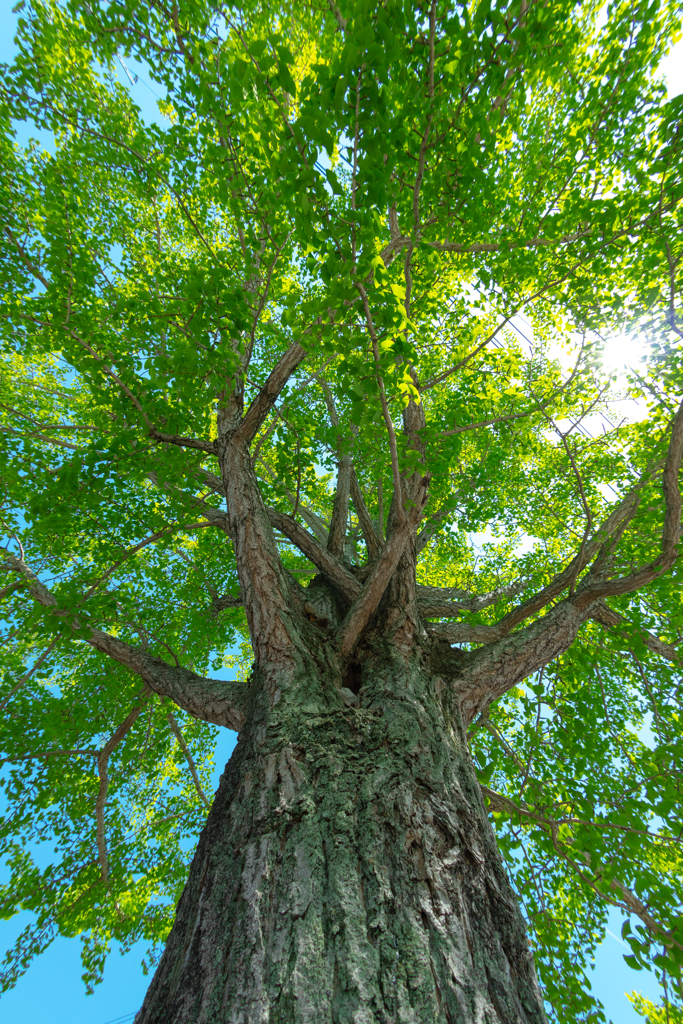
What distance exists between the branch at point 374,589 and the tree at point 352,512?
28 millimetres

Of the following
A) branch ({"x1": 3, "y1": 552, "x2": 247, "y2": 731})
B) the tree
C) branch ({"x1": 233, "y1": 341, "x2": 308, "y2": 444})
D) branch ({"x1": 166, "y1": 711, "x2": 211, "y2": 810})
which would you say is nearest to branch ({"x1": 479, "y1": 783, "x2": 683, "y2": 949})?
the tree

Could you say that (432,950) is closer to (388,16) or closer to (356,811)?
(356,811)

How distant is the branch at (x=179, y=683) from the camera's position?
Answer: 127 inches

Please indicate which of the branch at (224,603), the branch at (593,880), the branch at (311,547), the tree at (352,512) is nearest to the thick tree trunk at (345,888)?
the tree at (352,512)

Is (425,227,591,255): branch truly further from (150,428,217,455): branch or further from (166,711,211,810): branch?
(166,711,211,810): branch

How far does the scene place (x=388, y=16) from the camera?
1835 millimetres

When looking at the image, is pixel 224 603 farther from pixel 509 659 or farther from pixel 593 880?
pixel 593 880

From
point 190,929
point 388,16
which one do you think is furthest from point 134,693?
point 388,16

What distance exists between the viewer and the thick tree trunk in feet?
5.00

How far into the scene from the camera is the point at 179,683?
141 inches

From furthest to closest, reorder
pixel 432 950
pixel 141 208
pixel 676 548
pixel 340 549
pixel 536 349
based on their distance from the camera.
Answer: pixel 141 208, pixel 536 349, pixel 340 549, pixel 676 548, pixel 432 950

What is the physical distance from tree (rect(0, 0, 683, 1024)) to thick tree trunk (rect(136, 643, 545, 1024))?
0.01m

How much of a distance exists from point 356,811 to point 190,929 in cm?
84

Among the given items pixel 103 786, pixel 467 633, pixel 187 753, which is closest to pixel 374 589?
pixel 467 633
